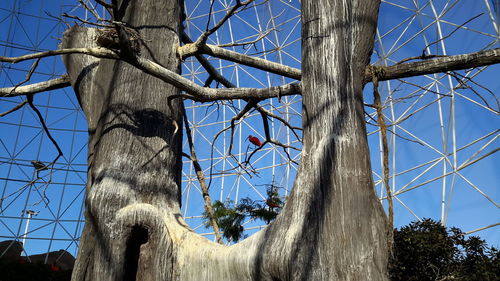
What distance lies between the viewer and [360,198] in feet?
5.82

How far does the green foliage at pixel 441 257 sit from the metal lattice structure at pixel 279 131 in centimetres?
861

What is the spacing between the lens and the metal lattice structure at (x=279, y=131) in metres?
12.3

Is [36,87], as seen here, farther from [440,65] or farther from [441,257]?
[441,257]

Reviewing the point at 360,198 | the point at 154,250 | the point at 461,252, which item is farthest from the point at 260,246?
the point at 461,252

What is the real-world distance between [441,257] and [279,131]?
17426 millimetres

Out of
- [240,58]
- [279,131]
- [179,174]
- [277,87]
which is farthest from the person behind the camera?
[279,131]

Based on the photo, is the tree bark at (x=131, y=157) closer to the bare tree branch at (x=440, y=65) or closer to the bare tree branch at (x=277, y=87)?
the bare tree branch at (x=277, y=87)

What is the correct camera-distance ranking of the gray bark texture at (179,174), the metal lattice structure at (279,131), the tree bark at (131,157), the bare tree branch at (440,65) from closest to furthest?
the gray bark texture at (179,174), the bare tree branch at (440,65), the tree bark at (131,157), the metal lattice structure at (279,131)

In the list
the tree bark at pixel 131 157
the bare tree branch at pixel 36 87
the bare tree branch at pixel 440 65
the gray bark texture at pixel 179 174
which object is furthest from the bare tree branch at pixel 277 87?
the bare tree branch at pixel 36 87

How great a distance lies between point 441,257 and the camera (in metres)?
2.19

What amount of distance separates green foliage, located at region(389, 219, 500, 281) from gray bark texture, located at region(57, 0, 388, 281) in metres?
0.40

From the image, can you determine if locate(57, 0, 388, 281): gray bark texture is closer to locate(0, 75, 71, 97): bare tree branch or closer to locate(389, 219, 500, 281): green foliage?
locate(0, 75, 71, 97): bare tree branch

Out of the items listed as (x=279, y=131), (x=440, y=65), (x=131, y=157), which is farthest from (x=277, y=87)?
(x=279, y=131)

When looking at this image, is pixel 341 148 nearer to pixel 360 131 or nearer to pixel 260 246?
pixel 360 131
